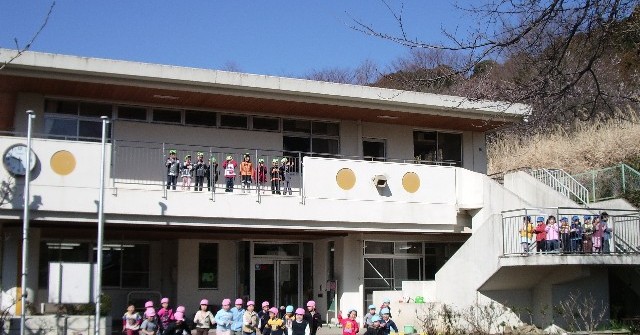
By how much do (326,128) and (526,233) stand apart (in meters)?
7.42

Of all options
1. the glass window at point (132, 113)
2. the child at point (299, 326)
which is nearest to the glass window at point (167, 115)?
the glass window at point (132, 113)

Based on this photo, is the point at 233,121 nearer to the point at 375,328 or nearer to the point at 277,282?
the point at 277,282

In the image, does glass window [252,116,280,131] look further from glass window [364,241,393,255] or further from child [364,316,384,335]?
child [364,316,384,335]

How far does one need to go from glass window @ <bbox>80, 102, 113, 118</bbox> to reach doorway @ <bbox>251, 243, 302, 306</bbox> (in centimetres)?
624

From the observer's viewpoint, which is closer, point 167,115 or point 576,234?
point 576,234

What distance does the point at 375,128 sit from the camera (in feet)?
86.1

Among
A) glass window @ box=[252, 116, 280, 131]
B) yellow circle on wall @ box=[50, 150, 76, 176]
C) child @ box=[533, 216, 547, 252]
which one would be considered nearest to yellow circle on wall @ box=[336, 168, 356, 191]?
glass window @ box=[252, 116, 280, 131]

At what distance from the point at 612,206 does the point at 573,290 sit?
12.2 ft

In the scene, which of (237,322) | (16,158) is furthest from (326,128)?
(16,158)

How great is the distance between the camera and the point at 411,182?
949 inches

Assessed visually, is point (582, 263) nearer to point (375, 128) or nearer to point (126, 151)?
point (375, 128)

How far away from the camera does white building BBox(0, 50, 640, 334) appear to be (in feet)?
67.4

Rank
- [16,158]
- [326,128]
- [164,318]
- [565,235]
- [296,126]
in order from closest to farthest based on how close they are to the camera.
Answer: [164,318] < [16,158] < [565,235] < [296,126] < [326,128]

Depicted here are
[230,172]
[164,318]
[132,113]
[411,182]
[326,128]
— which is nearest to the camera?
Answer: [164,318]
